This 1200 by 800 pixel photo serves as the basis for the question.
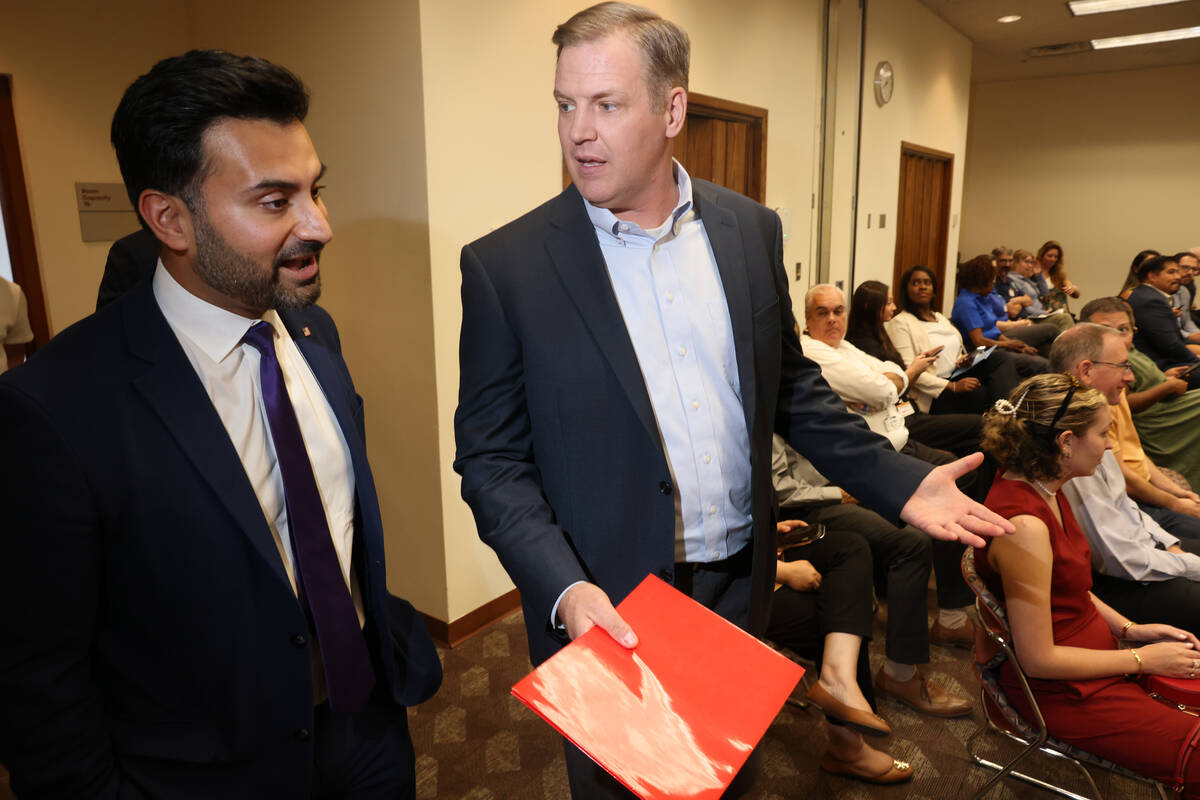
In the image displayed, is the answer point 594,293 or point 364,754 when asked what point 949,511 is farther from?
point 364,754

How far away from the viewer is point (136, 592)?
3.45 feet

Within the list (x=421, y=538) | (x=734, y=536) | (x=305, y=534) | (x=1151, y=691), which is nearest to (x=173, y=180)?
(x=305, y=534)

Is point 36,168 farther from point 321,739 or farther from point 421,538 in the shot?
point 321,739

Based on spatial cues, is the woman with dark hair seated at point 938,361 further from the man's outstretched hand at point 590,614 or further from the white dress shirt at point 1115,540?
the man's outstretched hand at point 590,614

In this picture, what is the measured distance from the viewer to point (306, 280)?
1.20 metres

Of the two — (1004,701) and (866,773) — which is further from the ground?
(1004,701)

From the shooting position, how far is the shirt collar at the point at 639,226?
53.8 inches

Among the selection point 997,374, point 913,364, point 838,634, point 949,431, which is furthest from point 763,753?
point 997,374

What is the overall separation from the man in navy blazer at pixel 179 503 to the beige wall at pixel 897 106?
586cm

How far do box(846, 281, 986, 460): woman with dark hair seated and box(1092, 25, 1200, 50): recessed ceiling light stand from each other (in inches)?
269

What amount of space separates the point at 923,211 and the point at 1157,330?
123 inches

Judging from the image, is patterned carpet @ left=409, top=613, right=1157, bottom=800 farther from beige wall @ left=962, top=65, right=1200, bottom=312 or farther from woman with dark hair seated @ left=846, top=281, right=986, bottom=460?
beige wall @ left=962, top=65, right=1200, bottom=312

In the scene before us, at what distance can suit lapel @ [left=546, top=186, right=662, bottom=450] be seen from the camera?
1288mm

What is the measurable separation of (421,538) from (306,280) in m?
2.10
